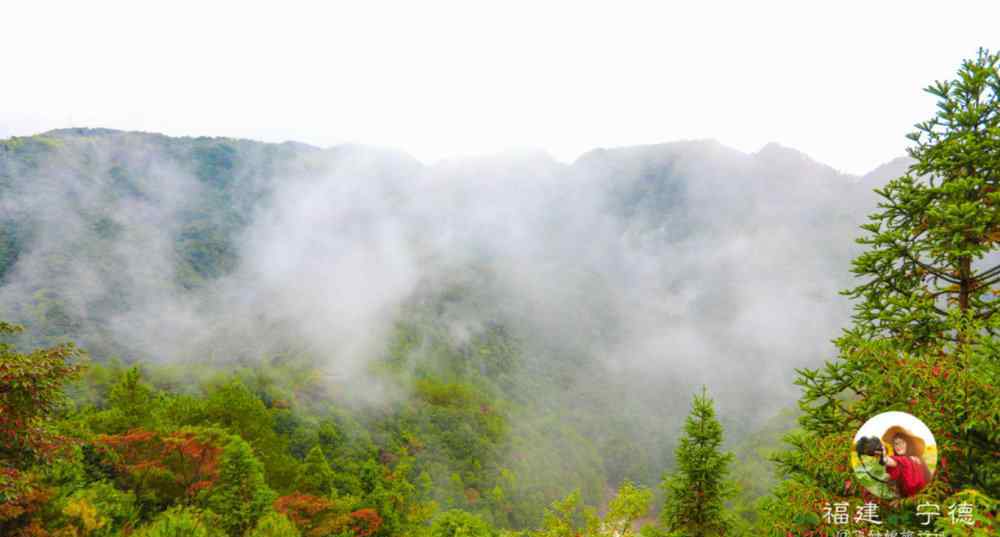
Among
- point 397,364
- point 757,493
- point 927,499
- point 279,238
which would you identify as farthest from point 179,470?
point 279,238

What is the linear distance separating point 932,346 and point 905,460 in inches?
126

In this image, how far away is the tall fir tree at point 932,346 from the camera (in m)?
4.67

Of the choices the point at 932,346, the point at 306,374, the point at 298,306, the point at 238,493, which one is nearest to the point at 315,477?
the point at 238,493

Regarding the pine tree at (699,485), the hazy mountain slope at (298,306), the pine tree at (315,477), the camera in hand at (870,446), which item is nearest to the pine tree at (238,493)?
the pine tree at (315,477)

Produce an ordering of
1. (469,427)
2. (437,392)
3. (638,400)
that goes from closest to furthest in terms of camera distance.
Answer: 1. (469,427)
2. (437,392)
3. (638,400)

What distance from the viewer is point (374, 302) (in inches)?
6289

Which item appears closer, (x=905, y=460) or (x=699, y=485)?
(x=905, y=460)

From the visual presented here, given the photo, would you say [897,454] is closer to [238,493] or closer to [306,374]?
[238,493]

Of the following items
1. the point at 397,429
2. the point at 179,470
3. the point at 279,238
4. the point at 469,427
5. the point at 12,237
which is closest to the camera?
the point at 179,470

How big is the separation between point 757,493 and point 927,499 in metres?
70.7

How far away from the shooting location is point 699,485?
1767 centimetres

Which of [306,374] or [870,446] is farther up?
[870,446]

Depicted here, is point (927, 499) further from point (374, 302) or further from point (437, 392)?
point (374, 302)

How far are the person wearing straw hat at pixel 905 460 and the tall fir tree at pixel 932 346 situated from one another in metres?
0.19
